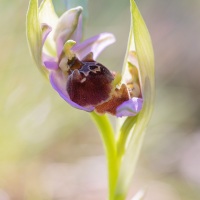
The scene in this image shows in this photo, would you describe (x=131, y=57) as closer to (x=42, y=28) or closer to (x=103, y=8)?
(x=42, y=28)

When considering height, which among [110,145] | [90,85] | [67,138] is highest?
[90,85]

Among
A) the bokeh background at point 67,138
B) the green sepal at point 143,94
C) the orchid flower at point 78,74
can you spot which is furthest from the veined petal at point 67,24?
the bokeh background at point 67,138

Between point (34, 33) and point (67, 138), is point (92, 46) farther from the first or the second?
point (67, 138)

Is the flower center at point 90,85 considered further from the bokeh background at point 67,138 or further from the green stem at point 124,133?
the bokeh background at point 67,138

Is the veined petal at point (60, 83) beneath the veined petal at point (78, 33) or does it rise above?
beneath

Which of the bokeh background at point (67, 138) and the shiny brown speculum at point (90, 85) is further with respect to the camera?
the bokeh background at point (67, 138)

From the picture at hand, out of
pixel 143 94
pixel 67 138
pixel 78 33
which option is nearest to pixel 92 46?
pixel 78 33
